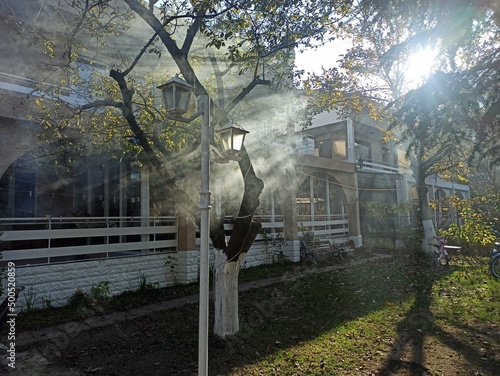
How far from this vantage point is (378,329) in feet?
18.7

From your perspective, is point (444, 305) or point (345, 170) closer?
point (444, 305)

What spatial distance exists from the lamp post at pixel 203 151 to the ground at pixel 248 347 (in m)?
1.22

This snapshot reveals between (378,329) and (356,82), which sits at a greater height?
(356,82)

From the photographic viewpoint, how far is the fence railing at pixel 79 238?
676 cm

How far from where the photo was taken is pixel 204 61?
9.26 metres

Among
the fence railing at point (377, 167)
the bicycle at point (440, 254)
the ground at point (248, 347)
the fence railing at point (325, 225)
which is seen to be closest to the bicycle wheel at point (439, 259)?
the bicycle at point (440, 254)

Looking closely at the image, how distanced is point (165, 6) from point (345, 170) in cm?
1071

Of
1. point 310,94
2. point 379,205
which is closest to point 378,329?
point 310,94

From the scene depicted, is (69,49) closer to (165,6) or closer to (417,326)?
(165,6)

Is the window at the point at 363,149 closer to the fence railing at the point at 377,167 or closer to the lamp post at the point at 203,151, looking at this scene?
the fence railing at the point at 377,167

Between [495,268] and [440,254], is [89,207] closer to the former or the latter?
[440,254]

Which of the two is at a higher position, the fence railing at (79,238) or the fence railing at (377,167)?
the fence railing at (377,167)

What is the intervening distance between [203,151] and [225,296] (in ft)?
8.24

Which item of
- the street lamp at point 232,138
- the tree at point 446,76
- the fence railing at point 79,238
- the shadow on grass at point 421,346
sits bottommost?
the shadow on grass at point 421,346
